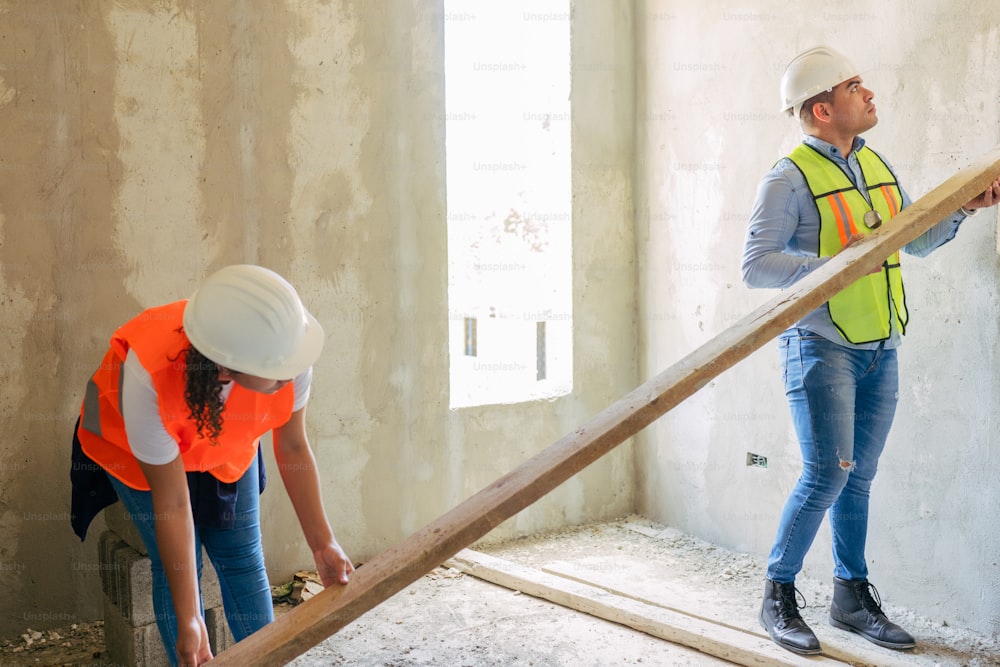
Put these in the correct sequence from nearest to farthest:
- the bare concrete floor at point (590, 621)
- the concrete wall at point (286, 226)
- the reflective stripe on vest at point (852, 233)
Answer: the reflective stripe on vest at point (852, 233)
the bare concrete floor at point (590, 621)
the concrete wall at point (286, 226)

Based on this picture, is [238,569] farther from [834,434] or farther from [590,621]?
[834,434]

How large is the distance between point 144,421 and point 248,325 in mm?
289

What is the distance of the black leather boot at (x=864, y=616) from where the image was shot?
3014 mm

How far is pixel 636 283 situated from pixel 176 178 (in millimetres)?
2092

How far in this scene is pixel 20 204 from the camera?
125 inches

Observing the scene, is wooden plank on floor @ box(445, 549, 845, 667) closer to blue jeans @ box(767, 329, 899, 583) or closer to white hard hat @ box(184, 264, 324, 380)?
blue jeans @ box(767, 329, 899, 583)

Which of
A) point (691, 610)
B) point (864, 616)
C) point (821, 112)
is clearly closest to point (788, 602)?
point (864, 616)

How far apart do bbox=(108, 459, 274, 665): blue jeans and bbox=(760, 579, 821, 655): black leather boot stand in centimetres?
157

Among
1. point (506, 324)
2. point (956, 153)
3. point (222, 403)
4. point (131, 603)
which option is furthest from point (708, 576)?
point (506, 324)

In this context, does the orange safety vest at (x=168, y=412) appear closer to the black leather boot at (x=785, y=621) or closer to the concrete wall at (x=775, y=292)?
the black leather boot at (x=785, y=621)

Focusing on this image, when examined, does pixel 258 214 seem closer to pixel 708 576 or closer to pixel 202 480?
pixel 202 480

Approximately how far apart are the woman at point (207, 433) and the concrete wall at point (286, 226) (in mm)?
1135

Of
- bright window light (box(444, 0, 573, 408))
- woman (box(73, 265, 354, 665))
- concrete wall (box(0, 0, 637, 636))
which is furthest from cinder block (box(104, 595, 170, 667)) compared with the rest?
bright window light (box(444, 0, 573, 408))

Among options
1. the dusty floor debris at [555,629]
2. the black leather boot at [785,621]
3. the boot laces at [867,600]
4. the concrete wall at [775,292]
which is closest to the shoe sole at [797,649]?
the black leather boot at [785,621]
